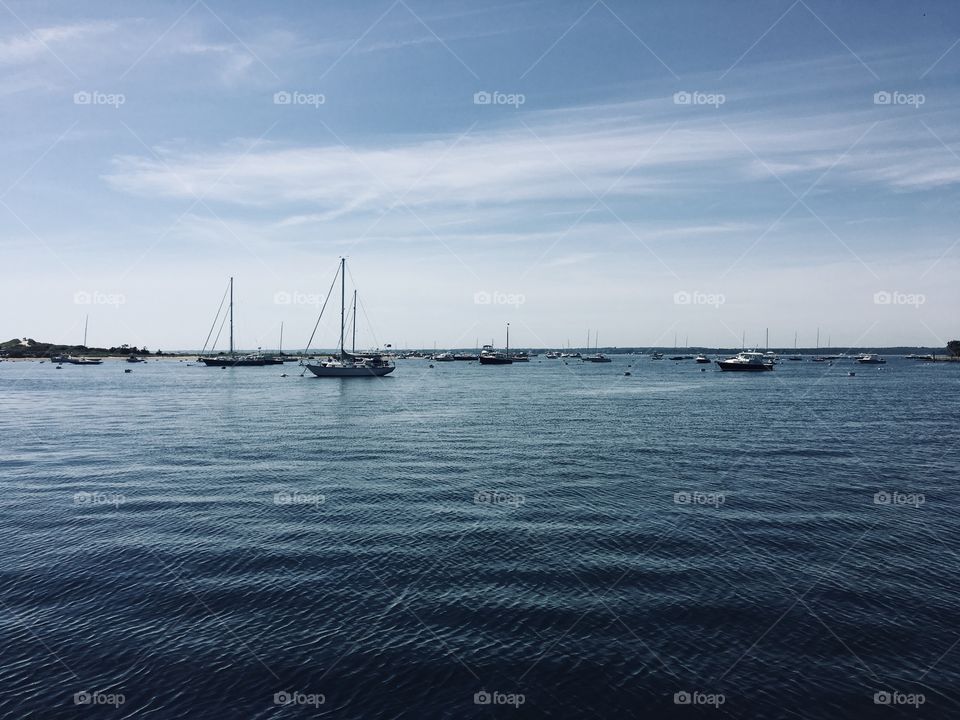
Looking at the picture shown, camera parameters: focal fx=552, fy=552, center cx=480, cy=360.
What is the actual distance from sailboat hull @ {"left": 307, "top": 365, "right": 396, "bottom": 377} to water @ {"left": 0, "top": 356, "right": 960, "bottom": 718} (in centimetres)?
8583

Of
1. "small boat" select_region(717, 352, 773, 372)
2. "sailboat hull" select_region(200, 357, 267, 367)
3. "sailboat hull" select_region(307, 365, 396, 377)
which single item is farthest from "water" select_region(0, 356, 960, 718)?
"sailboat hull" select_region(200, 357, 267, 367)

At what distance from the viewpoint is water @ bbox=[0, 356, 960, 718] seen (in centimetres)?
1389

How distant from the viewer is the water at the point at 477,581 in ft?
45.6

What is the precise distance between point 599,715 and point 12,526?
88.6 feet

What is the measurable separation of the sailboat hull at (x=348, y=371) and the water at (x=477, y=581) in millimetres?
85830

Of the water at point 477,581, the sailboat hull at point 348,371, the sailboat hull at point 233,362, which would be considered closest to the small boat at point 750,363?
the sailboat hull at point 348,371

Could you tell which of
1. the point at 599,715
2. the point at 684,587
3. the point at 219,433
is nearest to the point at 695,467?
the point at 684,587

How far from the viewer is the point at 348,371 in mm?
130875

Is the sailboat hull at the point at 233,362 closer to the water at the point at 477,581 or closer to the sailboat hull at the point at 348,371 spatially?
the sailboat hull at the point at 348,371

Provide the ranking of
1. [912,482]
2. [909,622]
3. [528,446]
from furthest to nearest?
[528,446]
[912,482]
[909,622]

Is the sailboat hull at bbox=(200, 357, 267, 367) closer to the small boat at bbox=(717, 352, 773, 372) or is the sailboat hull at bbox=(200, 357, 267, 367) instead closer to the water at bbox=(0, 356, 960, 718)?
the water at bbox=(0, 356, 960, 718)

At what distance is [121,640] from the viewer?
51.6ft

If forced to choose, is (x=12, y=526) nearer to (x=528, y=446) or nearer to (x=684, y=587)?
(x=684, y=587)

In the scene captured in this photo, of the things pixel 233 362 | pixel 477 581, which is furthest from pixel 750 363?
pixel 477 581
